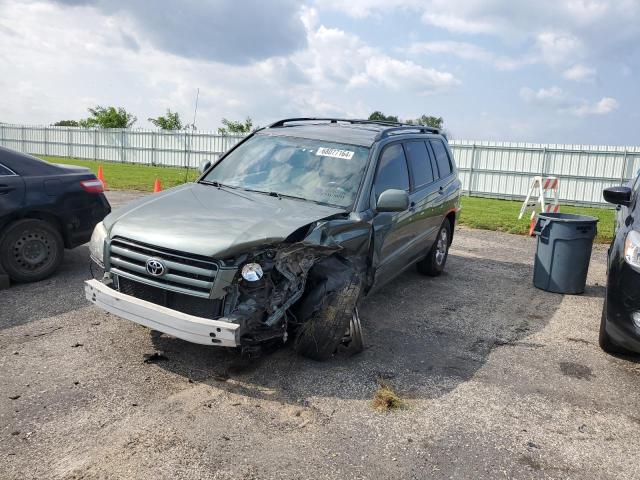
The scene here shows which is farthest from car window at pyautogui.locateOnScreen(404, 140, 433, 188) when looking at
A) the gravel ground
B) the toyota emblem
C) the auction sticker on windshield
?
the toyota emblem

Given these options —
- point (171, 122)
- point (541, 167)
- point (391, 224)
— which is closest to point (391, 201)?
point (391, 224)

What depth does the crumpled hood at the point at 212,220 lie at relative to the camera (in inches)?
146

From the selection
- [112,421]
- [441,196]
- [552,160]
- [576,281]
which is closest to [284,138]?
[441,196]

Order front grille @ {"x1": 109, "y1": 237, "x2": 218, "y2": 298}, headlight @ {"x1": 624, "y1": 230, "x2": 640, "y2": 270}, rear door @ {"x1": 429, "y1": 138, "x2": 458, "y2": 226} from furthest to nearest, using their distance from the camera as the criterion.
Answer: rear door @ {"x1": 429, "y1": 138, "x2": 458, "y2": 226}
headlight @ {"x1": 624, "y1": 230, "x2": 640, "y2": 270}
front grille @ {"x1": 109, "y1": 237, "x2": 218, "y2": 298}

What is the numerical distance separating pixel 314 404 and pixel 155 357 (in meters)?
1.43

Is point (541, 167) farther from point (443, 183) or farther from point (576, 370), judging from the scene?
point (576, 370)

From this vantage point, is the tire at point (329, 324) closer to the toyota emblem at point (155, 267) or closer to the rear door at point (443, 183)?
the toyota emblem at point (155, 267)

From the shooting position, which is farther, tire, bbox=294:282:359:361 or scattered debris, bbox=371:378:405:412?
tire, bbox=294:282:359:361

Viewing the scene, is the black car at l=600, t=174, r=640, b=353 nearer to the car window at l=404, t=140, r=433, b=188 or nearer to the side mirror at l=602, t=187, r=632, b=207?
the side mirror at l=602, t=187, r=632, b=207

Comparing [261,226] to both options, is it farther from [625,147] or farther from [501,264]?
[625,147]

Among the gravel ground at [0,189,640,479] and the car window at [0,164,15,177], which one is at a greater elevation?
the car window at [0,164,15,177]

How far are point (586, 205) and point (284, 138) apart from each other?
63.2 ft

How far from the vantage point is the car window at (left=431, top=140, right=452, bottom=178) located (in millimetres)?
7250

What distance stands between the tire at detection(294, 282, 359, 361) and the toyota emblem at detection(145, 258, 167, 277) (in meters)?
1.15
